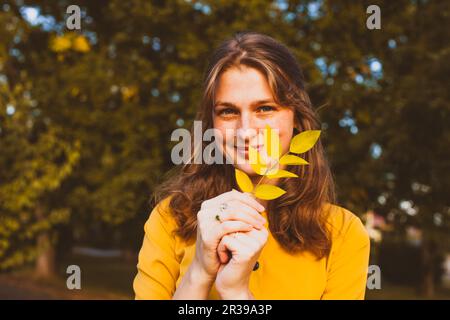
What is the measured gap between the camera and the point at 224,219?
51.1 inches

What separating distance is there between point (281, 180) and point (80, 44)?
9220 mm

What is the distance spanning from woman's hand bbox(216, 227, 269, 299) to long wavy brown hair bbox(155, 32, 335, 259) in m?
0.53

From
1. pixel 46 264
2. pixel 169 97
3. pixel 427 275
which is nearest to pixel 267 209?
pixel 169 97

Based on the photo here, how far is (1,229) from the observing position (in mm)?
9016

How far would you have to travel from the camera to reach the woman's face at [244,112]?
1657 millimetres

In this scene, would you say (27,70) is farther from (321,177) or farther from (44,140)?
(321,177)

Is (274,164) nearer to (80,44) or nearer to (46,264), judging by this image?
(80,44)

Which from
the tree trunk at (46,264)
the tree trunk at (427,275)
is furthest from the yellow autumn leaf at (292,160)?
the tree trunk at (427,275)

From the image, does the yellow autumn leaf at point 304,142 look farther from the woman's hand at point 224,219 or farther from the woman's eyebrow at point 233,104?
the woman's eyebrow at point 233,104

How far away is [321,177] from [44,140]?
9.17m

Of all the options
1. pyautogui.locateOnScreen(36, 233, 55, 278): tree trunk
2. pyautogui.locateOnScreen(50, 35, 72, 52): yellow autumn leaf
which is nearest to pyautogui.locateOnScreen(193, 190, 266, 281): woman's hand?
pyautogui.locateOnScreen(50, 35, 72, 52): yellow autumn leaf

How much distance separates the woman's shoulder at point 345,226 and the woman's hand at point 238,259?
0.65m

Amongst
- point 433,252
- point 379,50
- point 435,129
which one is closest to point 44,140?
point 379,50

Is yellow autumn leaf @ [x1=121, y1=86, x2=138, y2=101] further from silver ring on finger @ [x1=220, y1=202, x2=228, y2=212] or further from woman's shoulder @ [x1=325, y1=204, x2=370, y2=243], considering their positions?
silver ring on finger @ [x1=220, y1=202, x2=228, y2=212]
